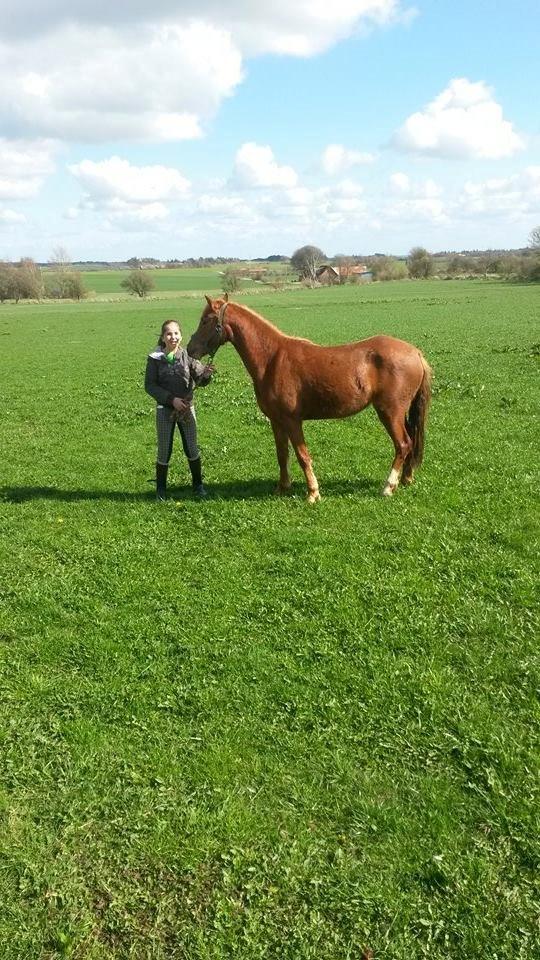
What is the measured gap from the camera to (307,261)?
138m

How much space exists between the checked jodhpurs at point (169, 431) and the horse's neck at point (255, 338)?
118 centimetres

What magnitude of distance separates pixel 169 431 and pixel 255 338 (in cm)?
189

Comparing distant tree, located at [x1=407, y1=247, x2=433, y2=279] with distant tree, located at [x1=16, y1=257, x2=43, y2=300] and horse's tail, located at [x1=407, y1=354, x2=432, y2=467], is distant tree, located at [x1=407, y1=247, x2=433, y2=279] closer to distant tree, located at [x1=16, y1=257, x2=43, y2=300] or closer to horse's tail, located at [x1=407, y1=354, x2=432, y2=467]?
distant tree, located at [x1=16, y1=257, x2=43, y2=300]

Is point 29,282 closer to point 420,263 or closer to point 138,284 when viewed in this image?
point 138,284

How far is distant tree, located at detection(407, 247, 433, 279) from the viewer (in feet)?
417

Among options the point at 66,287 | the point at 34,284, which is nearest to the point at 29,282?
the point at 34,284

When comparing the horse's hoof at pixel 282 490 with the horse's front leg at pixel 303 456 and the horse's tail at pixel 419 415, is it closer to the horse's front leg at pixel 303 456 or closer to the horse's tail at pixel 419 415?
the horse's front leg at pixel 303 456

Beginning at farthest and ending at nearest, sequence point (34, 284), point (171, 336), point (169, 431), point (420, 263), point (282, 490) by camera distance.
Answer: point (420, 263)
point (34, 284)
point (282, 490)
point (169, 431)
point (171, 336)

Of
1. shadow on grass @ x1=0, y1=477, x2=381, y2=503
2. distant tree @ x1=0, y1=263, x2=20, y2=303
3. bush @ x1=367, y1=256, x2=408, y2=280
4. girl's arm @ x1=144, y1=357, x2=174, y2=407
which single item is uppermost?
bush @ x1=367, y1=256, x2=408, y2=280

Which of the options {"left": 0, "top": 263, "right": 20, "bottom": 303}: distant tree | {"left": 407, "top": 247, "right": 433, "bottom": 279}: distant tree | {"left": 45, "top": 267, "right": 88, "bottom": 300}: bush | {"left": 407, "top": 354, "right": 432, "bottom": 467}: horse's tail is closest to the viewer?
{"left": 407, "top": 354, "right": 432, "bottom": 467}: horse's tail

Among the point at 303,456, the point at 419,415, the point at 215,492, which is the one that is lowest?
the point at 215,492

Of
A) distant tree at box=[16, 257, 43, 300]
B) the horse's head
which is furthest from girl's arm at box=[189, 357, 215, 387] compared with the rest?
distant tree at box=[16, 257, 43, 300]

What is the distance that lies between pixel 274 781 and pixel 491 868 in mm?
1433

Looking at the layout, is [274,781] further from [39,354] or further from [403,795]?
[39,354]
